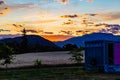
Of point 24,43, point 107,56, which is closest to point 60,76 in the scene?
point 107,56

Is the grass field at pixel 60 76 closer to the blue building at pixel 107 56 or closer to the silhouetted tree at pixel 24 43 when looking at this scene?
the blue building at pixel 107 56

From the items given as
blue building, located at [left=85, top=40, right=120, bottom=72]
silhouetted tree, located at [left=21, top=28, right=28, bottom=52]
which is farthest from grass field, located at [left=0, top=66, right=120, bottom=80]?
silhouetted tree, located at [left=21, top=28, right=28, bottom=52]

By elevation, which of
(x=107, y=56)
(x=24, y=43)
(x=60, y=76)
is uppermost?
(x=107, y=56)

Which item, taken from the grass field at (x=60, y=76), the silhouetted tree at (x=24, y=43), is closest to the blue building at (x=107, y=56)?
the grass field at (x=60, y=76)

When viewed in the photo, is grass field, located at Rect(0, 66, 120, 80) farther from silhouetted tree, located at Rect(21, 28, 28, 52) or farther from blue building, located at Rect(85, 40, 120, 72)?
silhouetted tree, located at Rect(21, 28, 28, 52)

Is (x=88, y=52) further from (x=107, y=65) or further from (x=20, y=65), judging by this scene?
(x=20, y=65)

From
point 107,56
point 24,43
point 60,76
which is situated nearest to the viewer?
point 60,76

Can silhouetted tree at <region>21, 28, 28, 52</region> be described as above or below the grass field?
below

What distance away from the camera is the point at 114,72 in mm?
47906

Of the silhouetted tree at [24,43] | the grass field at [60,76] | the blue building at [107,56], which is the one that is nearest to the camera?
the grass field at [60,76]

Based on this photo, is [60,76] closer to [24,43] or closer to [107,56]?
[107,56]

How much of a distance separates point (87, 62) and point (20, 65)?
16096 mm

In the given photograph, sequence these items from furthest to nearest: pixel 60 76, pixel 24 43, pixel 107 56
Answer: pixel 24 43 → pixel 107 56 → pixel 60 76

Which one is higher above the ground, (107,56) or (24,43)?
(107,56)
